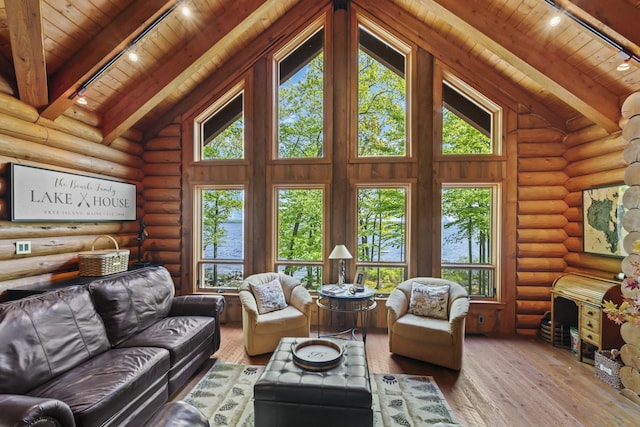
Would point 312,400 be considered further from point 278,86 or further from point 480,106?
point 480,106

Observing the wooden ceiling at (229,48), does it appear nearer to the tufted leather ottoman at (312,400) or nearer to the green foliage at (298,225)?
the green foliage at (298,225)

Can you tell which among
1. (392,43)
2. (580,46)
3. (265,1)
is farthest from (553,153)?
(265,1)

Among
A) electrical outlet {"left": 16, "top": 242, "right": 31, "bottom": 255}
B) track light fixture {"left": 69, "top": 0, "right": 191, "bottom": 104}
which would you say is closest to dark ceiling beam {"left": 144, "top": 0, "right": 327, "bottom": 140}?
track light fixture {"left": 69, "top": 0, "right": 191, "bottom": 104}

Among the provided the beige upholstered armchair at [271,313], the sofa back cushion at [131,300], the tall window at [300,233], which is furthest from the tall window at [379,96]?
the sofa back cushion at [131,300]

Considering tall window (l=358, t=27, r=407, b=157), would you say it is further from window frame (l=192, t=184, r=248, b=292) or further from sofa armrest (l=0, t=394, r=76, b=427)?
sofa armrest (l=0, t=394, r=76, b=427)

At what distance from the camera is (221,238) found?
4949 mm

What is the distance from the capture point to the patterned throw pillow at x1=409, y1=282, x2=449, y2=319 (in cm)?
363

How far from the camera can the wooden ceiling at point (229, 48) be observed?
2719 millimetres

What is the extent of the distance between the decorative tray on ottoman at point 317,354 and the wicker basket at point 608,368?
111 inches

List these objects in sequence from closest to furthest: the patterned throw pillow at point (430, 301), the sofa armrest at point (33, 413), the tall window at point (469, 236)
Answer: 1. the sofa armrest at point (33, 413)
2. the patterned throw pillow at point (430, 301)
3. the tall window at point (469, 236)

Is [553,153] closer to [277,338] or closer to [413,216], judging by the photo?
[413,216]

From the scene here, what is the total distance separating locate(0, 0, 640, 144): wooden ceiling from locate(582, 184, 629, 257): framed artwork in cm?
78

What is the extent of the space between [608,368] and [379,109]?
4213mm

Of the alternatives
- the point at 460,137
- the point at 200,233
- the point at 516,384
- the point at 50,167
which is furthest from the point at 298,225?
the point at 516,384
